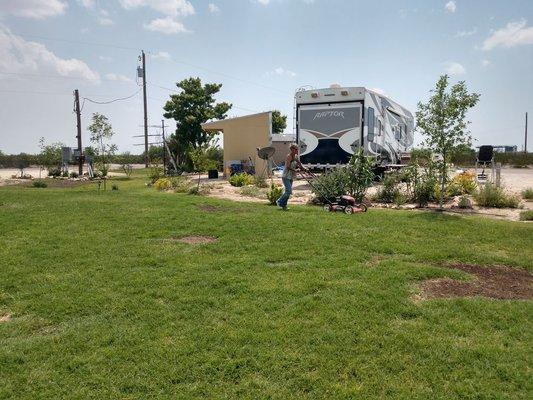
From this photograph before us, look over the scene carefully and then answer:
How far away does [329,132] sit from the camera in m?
14.9

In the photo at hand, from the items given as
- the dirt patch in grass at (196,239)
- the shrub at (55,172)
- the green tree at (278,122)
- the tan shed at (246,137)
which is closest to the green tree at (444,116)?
the dirt patch in grass at (196,239)

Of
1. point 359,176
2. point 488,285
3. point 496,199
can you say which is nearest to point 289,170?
point 359,176

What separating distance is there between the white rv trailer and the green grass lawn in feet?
25.8

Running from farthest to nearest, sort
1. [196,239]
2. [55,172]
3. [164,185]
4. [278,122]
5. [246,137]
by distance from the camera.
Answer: [278,122] < [55,172] < [246,137] < [164,185] < [196,239]

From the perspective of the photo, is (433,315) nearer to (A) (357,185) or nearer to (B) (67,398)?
(B) (67,398)

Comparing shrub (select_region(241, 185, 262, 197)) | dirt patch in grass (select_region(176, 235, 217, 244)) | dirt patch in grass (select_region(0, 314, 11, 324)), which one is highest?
shrub (select_region(241, 185, 262, 197))

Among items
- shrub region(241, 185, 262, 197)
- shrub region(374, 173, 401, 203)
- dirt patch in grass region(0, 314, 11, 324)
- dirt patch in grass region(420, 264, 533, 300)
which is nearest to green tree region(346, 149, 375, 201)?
shrub region(374, 173, 401, 203)

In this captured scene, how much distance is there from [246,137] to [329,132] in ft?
26.6

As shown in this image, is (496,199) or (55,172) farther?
(55,172)

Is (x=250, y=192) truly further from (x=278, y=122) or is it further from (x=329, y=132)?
(x=278, y=122)

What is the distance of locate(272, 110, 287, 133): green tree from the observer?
41.8 metres

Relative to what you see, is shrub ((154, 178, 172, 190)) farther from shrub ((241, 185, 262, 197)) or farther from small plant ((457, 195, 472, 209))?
small plant ((457, 195, 472, 209))

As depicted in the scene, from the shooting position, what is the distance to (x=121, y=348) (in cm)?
350

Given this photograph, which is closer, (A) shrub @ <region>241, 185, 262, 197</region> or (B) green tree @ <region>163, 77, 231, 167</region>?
(A) shrub @ <region>241, 185, 262, 197</region>
